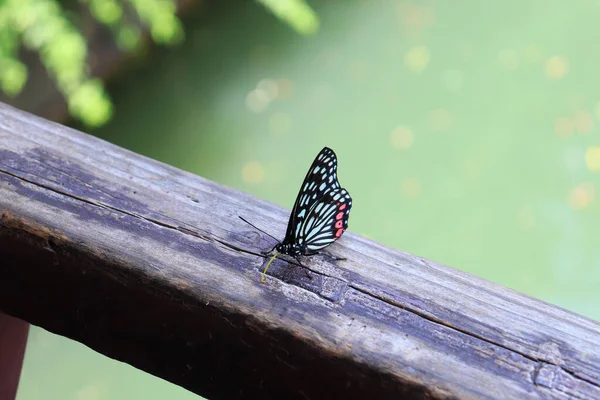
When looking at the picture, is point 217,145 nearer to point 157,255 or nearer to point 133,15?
point 133,15

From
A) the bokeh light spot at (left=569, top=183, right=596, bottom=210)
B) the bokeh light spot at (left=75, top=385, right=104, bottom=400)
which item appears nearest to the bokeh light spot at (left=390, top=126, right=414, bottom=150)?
the bokeh light spot at (left=569, top=183, right=596, bottom=210)

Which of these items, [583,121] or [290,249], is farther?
[583,121]

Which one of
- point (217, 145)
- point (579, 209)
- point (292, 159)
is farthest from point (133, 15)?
point (579, 209)

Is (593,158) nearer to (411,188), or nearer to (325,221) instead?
(411,188)

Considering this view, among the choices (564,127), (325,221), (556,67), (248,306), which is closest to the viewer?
(248,306)

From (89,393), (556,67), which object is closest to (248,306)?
(89,393)

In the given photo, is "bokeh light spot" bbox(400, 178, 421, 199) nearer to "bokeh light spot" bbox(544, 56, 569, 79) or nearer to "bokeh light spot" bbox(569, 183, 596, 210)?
"bokeh light spot" bbox(569, 183, 596, 210)

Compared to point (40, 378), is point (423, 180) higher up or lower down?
higher up
